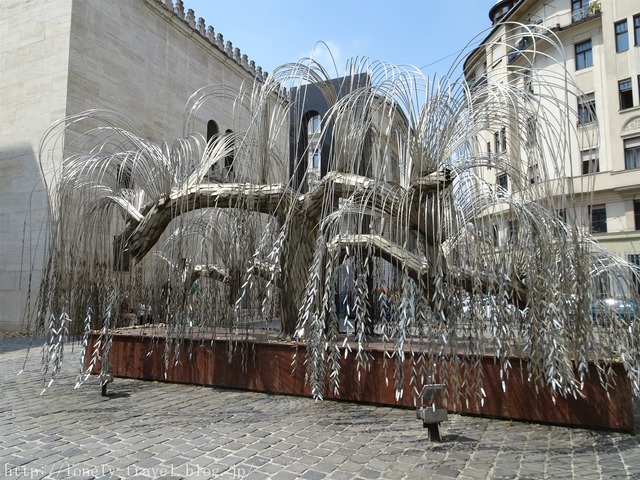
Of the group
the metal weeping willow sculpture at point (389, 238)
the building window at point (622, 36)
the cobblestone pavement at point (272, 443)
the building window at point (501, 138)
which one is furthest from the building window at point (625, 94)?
the cobblestone pavement at point (272, 443)

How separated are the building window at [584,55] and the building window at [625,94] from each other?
2.51 m

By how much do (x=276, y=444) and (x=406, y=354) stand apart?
2.24 m

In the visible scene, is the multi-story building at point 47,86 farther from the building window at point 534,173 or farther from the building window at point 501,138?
the building window at point 534,173

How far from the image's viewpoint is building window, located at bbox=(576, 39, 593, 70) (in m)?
29.3

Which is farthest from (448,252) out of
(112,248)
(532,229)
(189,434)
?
(112,248)

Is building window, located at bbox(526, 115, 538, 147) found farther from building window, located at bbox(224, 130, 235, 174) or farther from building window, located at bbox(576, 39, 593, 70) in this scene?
building window, located at bbox(576, 39, 593, 70)

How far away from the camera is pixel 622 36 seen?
27.5 m

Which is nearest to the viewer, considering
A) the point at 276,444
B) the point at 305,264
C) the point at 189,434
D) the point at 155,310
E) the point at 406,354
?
the point at 276,444

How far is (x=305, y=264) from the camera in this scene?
7059 millimetres

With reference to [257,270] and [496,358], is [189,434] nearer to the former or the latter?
[257,270]

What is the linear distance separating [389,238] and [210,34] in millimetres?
21912

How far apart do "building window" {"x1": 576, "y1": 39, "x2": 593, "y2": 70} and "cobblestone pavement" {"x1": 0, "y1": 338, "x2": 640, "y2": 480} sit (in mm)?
30102

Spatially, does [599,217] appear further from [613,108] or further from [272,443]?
[272,443]

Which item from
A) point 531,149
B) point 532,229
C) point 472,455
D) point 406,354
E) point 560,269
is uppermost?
point 531,149
